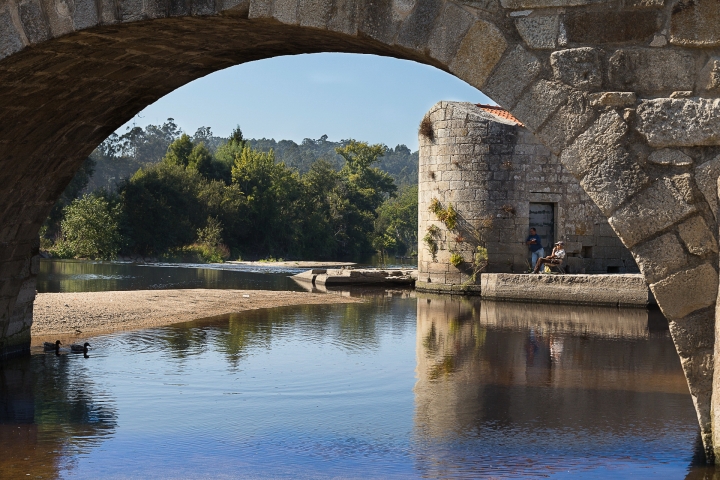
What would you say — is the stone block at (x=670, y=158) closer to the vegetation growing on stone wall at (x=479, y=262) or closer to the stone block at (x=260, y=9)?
the stone block at (x=260, y=9)

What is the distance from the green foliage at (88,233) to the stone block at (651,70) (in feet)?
91.2

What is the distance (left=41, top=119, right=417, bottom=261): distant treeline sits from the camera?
31391 millimetres

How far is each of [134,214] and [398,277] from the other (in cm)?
1792

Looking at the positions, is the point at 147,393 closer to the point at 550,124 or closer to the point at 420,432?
the point at 420,432

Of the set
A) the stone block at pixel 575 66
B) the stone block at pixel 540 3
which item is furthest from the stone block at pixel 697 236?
the stone block at pixel 540 3

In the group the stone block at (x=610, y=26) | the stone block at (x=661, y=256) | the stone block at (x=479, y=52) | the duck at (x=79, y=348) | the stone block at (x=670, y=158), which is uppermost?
the stone block at (x=610, y=26)

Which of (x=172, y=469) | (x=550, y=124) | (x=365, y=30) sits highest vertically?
(x=365, y=30)

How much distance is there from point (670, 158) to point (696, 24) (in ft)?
1.89

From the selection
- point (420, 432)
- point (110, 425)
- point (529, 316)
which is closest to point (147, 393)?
point (110, 425)

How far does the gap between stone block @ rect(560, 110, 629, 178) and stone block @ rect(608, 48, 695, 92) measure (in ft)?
0.55

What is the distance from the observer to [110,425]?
18.8ft

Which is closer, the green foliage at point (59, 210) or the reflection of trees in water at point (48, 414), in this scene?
the reflection of trees in water at point (48, 414)

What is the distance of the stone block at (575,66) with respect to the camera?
152 inches

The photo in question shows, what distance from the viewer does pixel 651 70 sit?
3820mm
